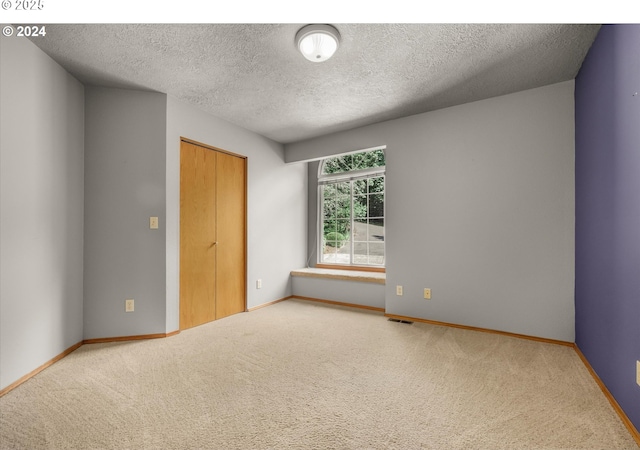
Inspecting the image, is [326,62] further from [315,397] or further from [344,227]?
[344,227]

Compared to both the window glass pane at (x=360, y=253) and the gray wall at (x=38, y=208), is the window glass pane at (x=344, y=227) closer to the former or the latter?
the window glass pane at (x=360, y=253)

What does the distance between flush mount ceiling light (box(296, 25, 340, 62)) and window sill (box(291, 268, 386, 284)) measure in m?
2.50

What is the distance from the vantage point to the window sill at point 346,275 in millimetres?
3624

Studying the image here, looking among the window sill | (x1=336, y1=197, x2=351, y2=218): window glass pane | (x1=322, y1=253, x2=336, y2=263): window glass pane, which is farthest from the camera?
(x1=322, y1=253, x2=336, y2=263): window glass pane

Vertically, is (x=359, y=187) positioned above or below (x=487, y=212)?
above

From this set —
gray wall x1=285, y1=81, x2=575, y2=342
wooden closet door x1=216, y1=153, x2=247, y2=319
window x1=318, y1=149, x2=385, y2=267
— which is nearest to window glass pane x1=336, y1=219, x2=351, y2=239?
window x1=318, y1=149, x2=385, y2=267

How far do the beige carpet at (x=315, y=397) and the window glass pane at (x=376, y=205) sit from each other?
1979mm

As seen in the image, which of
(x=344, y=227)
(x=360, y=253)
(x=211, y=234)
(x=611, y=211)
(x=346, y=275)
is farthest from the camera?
(x=344, y=227)

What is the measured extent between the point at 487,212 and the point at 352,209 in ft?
6.40

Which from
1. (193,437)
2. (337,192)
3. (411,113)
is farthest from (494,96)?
(193,437)

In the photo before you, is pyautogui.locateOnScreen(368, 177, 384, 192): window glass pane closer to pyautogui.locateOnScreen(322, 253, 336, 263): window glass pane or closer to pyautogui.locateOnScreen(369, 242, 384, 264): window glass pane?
pyautogui.locateOnScreen(369, 242, 384, 264): window glass pane

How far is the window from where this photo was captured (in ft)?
13.9

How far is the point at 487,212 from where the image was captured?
2.85 m

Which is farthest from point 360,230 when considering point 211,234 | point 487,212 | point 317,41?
point 317,41
